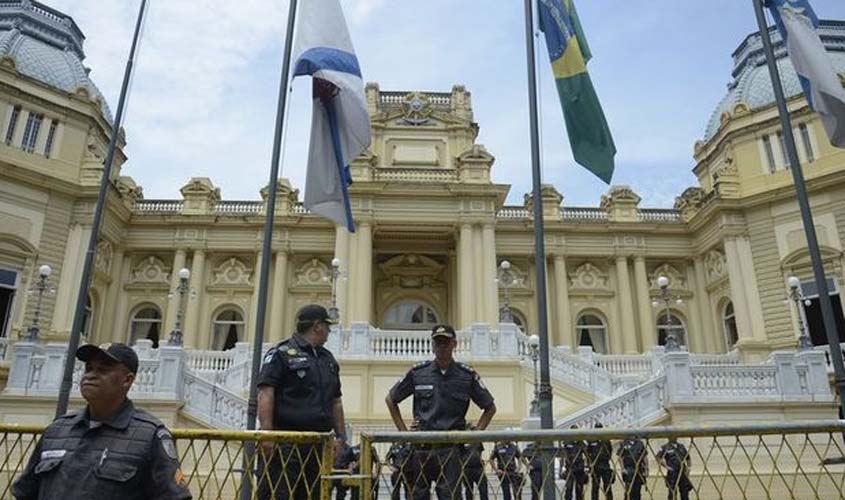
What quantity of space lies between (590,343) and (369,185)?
12.4 metres

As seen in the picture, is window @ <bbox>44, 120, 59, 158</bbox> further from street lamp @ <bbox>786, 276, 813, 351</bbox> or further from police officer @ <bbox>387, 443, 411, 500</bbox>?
street lamp @ <bbox>786, 276, 813, 351</bbox>

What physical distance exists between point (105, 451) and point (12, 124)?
79.0 ft

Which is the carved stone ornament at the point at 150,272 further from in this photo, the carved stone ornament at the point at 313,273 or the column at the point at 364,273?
the column at the point at 364,273

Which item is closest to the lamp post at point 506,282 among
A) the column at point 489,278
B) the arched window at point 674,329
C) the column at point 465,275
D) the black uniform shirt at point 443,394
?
the column at point 489,278

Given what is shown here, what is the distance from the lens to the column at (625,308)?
25469 millimetres

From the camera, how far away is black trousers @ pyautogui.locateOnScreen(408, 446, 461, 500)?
4410 mm

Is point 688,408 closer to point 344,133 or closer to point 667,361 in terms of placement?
point 667,361

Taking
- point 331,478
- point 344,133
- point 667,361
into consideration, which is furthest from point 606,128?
point 667,361

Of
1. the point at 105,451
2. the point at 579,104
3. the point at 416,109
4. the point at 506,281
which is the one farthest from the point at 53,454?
the point at 416,109

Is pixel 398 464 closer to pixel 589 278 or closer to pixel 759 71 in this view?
pixel 589 278

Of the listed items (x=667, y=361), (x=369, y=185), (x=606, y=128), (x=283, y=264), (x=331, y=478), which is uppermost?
(x=369, y=185)

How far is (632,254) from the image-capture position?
27.1m

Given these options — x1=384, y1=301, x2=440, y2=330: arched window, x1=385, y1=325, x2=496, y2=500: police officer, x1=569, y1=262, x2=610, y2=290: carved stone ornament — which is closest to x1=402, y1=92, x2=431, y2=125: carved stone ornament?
x1=384, y1=301, x2=440, y2=330: arched window

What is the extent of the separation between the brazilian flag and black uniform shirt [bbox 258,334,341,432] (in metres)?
3.78
